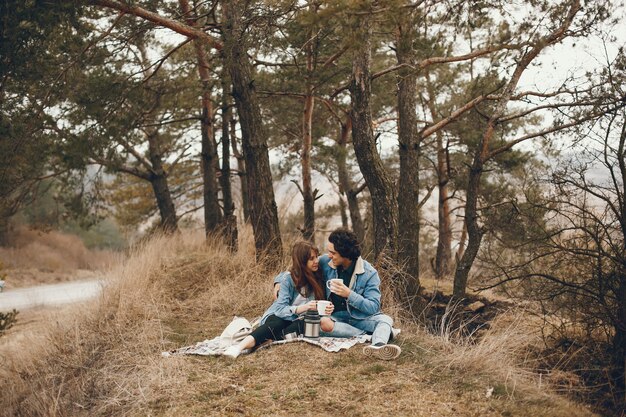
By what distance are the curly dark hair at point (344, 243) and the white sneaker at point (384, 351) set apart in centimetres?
89

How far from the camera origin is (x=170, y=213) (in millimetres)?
17141

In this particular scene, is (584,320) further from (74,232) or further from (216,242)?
(74,232)

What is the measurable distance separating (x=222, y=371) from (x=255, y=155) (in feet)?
16.2

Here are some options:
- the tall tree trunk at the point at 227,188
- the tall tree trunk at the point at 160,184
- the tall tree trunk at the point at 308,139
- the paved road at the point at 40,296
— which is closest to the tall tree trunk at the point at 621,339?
the tall tree trunk at the point at 227,188

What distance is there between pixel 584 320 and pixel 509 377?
222cm

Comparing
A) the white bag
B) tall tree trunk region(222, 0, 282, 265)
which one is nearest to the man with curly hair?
the white bag

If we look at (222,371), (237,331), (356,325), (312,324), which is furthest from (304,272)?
(222,371)

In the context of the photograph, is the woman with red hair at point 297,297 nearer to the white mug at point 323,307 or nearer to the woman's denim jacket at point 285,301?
the woman's denim jacket at point 285,301

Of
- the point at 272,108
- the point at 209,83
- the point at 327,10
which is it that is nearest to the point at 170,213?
the point at 272,108

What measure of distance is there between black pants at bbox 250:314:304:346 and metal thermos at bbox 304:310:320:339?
195 millimetres

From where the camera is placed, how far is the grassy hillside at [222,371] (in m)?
5.06

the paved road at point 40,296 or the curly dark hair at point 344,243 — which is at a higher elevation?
the curly dark hair at point 344,243

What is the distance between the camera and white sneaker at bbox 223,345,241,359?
241 inches

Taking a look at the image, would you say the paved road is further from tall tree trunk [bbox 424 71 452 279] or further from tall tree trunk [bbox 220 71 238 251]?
tall tree trunk [bbox 424 71 452 279]
